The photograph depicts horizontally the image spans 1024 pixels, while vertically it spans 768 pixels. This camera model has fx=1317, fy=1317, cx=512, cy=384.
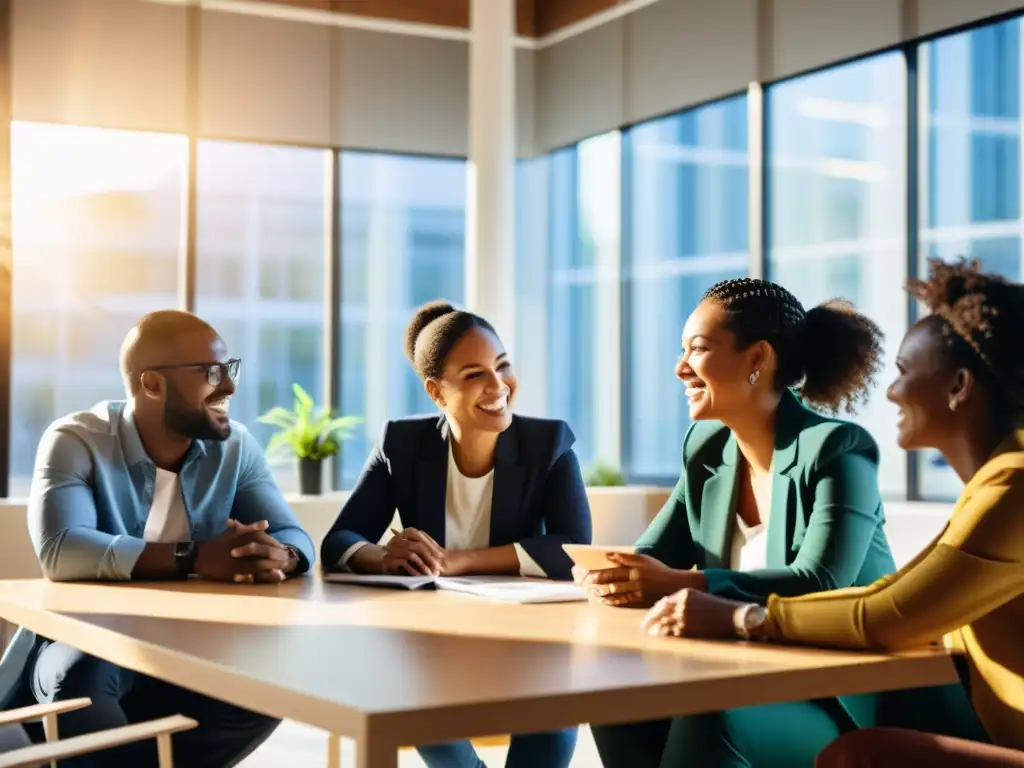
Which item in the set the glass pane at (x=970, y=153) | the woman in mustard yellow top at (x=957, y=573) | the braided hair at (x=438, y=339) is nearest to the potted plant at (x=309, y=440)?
the glass pane at (x=970, y=153)

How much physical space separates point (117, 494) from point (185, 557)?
25 centimetres

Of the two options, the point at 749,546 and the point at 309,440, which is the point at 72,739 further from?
the point at 309,440

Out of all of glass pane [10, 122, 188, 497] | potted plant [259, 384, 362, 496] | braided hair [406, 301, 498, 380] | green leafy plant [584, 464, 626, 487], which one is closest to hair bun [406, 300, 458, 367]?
braided hair [406, 301, 498, 380]

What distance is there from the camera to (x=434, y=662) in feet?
5.40

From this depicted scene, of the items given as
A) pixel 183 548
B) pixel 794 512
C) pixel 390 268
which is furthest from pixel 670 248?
pixel 794 512

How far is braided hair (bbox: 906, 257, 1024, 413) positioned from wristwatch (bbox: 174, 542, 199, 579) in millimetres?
1560

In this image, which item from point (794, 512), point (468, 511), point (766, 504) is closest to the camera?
point (794, 512)

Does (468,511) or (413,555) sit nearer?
(413,555)

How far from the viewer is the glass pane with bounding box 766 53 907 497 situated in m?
7.36

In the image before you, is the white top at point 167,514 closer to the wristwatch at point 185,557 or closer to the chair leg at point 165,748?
the wristwatch at point 185,557

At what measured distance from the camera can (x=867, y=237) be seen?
8.98m

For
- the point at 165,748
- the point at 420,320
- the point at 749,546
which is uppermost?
the point at 420,320

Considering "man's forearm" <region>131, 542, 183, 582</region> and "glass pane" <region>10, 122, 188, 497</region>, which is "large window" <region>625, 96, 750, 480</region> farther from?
"man's forearm" <region>131, 542, 183, 582</region>

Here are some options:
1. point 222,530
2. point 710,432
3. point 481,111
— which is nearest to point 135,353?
point 222,530
